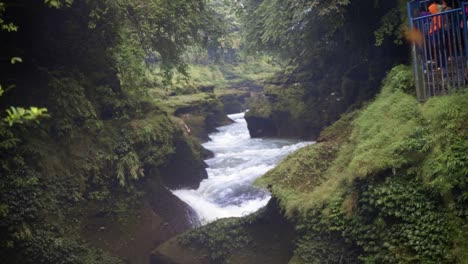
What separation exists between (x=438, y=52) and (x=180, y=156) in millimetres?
8707

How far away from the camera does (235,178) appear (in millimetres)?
13992

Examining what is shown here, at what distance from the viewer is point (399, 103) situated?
7.23 m

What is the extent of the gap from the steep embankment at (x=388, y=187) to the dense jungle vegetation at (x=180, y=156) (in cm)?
2

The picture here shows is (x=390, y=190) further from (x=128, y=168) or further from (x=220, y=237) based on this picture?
(x=128, y=168)

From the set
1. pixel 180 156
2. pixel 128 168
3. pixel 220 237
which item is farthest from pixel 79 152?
pixel 180 156

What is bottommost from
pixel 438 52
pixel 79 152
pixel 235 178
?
pixel 235 178

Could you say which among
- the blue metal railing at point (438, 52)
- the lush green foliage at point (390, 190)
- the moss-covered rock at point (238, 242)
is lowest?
the moss-covered rock at point (238, 242)

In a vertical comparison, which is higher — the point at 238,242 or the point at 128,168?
the point at 128,168

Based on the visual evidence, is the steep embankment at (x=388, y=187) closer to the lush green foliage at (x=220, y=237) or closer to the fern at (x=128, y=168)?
the lush green foliage at (x=220, y=237)

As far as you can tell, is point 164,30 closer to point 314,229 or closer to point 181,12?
point 181,12

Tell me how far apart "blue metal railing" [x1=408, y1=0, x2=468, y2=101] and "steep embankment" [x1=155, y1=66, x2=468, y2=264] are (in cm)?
43

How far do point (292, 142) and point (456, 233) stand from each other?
13.8 metres

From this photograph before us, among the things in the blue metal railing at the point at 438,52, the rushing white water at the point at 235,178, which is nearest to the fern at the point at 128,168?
the rushing white water at the point at 235,178

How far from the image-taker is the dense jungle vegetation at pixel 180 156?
220 inches
